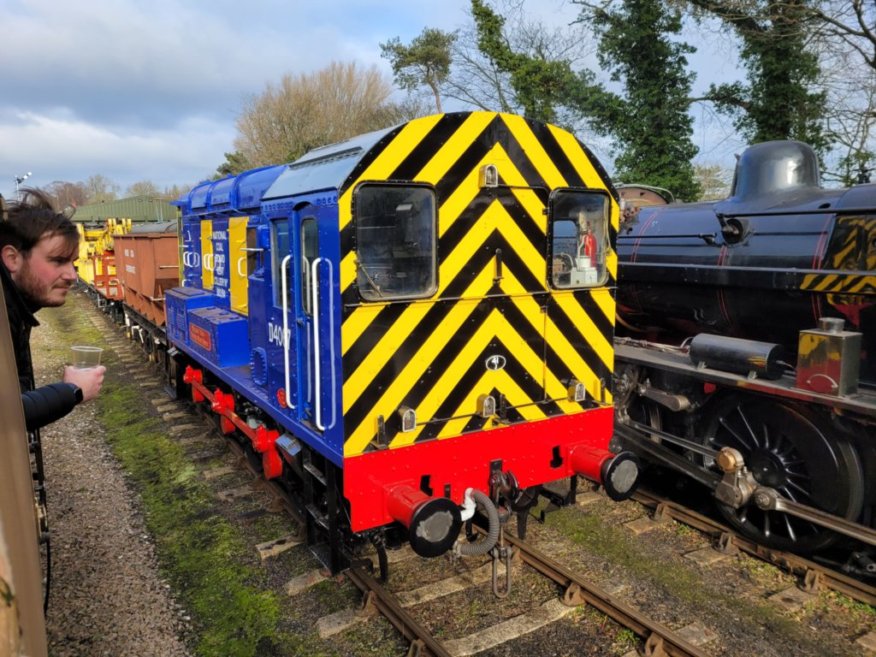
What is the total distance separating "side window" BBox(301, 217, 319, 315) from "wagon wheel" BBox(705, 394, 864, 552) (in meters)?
3.62

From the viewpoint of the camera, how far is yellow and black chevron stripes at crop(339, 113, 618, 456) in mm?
3732

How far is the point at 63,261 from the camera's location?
8.42 feet

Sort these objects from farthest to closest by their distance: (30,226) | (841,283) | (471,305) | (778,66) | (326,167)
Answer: (778,66) < (841,283) < (471,305) < (326,167) < (30,226)

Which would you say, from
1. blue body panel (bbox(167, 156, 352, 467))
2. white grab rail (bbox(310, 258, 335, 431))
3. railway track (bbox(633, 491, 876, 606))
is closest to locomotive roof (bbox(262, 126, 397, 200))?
blue body panel (bbox(167, 156, 352, 467))

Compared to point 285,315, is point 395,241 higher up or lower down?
higher up

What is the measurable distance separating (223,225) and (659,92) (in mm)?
16019

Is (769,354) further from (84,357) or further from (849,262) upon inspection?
(84,357)

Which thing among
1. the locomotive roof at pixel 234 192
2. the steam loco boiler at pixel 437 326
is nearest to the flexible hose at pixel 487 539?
the steam loco boiler at pixel 437 326

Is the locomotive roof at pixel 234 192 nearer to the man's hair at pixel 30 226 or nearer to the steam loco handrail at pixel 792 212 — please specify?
the man's hair at pixel 30 226

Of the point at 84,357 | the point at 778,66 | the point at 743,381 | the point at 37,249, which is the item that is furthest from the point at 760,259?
the point at 778,66

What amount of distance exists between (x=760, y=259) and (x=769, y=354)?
1.00 m

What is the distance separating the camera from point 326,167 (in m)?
3.94

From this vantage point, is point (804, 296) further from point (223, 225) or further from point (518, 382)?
point (223, 225)

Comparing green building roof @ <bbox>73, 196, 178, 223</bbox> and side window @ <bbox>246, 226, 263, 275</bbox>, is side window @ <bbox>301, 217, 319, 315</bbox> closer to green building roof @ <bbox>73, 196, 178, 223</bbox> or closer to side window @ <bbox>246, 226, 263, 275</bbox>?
side window @ <bbox>246, 226, 263, 275</bbox>
